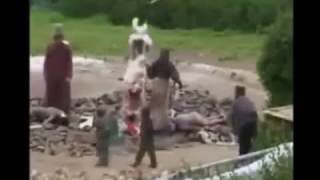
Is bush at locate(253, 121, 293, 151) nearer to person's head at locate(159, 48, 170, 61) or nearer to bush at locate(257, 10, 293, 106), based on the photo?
bush at locate(257, 10, 293, 106)

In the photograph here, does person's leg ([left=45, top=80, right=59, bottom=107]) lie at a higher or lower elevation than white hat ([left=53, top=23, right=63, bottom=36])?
lower

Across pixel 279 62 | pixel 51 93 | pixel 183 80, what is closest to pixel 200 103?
pixel 183 80

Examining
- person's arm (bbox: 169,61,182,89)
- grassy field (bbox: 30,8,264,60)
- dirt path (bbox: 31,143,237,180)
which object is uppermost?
grassy field (bbox: 30,8,264,60)

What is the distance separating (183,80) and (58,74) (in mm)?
225

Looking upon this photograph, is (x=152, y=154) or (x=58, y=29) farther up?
(x=58, y=29)

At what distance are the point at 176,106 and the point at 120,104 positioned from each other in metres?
0.11

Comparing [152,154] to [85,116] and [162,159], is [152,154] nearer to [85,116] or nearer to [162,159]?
[162,159]

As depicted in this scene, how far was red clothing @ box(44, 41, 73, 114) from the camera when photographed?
39.9 inches

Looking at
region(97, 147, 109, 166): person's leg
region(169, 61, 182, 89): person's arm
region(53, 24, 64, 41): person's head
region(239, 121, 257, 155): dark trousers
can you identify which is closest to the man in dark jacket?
region(239, 121, 257, 155): dark trousers

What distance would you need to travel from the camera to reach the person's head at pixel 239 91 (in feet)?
3.61

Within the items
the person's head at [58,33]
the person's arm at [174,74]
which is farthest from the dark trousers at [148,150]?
the person's head at [58,33]

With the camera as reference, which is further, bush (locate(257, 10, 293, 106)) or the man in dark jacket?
the man in dark jacket

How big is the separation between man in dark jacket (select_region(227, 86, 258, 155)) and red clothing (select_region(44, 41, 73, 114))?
302 mm

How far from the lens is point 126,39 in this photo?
1.07 metres
